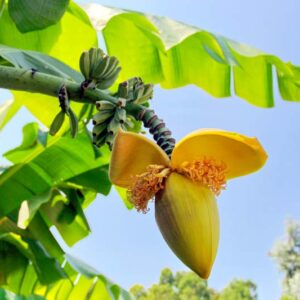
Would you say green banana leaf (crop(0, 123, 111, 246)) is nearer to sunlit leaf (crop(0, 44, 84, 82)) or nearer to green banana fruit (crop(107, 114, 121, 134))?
sunlit leaf (crop(0, 44, 84, 82))

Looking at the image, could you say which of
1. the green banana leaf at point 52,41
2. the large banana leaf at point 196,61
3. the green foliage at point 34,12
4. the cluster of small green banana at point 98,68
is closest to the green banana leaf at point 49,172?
the green banana leaf at point 52,41

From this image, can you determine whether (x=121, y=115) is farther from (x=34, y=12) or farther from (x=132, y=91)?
(x=34, y=12)

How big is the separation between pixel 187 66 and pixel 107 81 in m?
1.01

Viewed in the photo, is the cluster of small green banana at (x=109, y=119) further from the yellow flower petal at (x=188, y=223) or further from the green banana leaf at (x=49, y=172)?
the green banana leaf at (x=49, y=172)

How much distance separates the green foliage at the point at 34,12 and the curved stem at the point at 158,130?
34 centimetres

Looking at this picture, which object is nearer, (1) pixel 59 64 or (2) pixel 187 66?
(1) pixel 59 64

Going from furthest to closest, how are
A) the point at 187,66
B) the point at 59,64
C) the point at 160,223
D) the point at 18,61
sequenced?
the point at 187,66 → the point at 59,64 → the point at 18,61 → the point at 160,223

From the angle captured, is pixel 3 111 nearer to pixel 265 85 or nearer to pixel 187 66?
pixel 187 66

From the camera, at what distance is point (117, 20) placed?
142 cm

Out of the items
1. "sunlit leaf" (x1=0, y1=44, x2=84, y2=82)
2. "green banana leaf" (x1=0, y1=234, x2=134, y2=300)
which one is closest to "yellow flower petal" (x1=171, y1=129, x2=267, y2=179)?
"sunlit leaf" (x1=0, y1=44, x2=84, y2=82)

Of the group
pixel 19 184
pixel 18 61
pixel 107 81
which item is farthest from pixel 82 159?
pixel 107 81

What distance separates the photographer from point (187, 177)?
1.53 feet

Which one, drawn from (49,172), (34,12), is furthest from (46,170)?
(34,12)

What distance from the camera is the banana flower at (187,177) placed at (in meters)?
0.45
